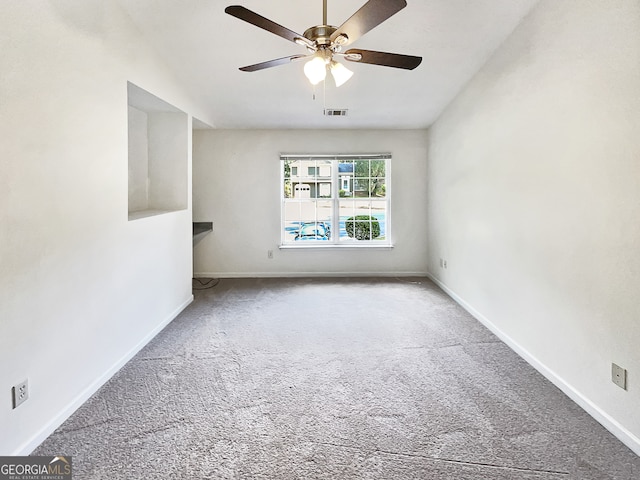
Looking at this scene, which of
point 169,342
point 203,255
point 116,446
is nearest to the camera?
point 116,446

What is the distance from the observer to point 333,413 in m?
2.26

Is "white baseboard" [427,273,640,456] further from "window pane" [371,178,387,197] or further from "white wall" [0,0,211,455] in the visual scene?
"white wall" [0,0,211,455]

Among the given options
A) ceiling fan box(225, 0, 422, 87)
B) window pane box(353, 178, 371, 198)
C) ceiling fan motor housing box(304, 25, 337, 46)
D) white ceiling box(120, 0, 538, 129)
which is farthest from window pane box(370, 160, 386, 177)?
ceiling fan motor housing box(304, 25, 337, 46)

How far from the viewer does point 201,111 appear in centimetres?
472

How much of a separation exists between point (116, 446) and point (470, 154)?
12.6 feet

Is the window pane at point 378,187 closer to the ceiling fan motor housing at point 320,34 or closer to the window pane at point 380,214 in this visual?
the window pane at point 380,214

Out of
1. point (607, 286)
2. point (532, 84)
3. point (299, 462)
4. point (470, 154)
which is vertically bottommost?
point (299, 462)

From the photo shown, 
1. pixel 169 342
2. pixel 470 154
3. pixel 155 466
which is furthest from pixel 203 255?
pixel 155 466

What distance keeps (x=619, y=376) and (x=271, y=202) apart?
182 inches

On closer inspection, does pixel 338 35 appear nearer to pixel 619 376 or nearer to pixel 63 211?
pixel 63 211

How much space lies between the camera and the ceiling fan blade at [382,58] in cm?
229

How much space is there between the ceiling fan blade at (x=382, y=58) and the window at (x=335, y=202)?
139 inches

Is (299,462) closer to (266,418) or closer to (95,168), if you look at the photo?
(266,418)

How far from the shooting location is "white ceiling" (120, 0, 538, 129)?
2.94 m
